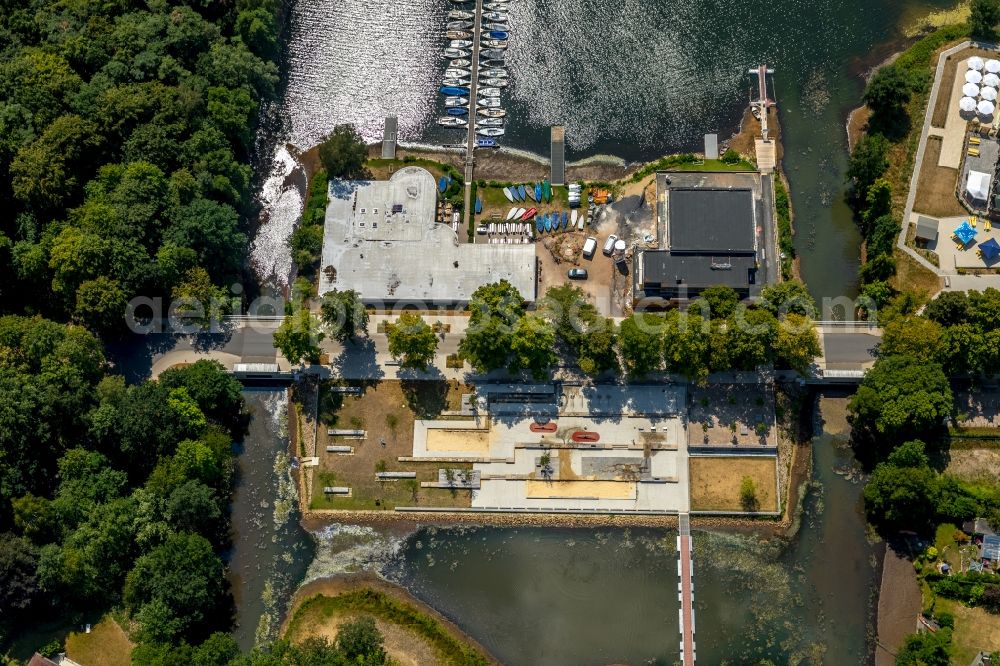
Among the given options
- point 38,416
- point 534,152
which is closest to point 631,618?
point 534,152

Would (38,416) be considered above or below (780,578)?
above

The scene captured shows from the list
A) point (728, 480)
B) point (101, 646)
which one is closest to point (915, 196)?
point (728, 480)

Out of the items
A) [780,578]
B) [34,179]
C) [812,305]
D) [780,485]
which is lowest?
[780,578]

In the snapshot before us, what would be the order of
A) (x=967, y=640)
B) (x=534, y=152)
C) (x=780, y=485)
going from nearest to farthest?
(x=967, y=640), (x=780, y=485), (x=534, y=152)

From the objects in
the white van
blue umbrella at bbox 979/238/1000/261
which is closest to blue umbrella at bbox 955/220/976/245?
blue umbrella at bbox 979/238/1000/261

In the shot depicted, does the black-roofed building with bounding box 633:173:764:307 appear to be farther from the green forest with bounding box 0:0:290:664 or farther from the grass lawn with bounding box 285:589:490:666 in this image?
the green forest with bounding box 0:0:290:664

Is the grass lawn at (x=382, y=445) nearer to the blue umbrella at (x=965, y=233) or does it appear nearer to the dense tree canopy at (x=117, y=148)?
the dense tree canopy at (x=117, y=148)

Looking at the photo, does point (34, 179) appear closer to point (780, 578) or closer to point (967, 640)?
point (780, 578)

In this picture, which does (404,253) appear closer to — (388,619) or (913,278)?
(388,619)
